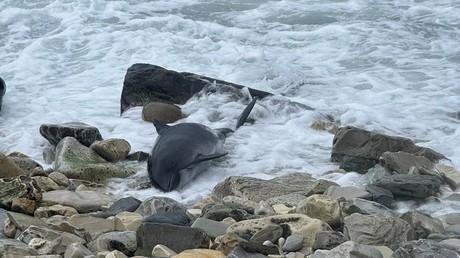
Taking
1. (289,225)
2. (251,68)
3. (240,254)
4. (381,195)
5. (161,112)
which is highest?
(240,254)

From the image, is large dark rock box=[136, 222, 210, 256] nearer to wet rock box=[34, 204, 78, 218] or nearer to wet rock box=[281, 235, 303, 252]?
wet rock box=[281, 235, 303, 252]

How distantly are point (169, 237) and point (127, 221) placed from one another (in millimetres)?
724

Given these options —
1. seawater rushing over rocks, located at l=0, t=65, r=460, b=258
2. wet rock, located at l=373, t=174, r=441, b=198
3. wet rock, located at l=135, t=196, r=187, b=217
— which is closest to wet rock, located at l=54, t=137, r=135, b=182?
seawater rushing over rocks, located at l=0, t=65, r=460, b=258

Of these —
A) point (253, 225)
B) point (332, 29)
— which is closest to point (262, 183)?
point (253, 225)

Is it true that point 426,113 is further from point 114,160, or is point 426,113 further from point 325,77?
point 114,160

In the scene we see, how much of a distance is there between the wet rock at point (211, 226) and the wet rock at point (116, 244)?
403 millimetres

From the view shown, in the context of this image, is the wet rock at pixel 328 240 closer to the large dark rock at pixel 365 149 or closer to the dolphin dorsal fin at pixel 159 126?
the large dark rock at pixel 365 149

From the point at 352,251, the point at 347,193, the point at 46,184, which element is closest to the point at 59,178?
the point at 46,184

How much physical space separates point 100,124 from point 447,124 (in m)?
3.40

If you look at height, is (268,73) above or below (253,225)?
below

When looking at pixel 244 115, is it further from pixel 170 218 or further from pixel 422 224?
pixel 422 224

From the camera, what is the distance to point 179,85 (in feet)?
28.0

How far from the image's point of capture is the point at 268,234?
175 inches

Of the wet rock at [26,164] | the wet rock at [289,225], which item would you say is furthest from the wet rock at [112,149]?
the wet rock at [289,225]
